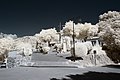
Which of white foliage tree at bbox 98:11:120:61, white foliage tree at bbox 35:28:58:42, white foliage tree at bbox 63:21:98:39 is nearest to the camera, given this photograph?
white foliage tree at bbox 98:11:120:61

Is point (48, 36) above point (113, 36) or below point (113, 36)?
above

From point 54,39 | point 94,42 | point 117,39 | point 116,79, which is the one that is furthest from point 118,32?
point 54,39

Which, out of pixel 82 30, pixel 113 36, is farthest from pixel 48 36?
pixel 113 36

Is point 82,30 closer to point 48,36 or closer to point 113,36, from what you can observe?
point 48,36

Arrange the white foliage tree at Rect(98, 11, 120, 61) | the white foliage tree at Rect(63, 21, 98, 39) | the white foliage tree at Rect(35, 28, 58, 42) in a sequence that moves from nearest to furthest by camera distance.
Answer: the white foliage tree at Rect(98, 11, 120, 61) → the white foliage tree at Rect(63, 21, 98, 39) → the white foliage tree at Rect(35, 28, 58, 42)

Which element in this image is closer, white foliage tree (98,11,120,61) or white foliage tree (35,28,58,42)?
white foliage tree (98,11,120,61)

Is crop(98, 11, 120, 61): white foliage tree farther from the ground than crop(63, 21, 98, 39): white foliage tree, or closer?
closer

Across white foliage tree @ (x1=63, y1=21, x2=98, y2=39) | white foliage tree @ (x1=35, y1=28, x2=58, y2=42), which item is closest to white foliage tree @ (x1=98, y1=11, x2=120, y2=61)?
white foliage tree @ (x1=63, y1=21, x2=98, y2=39)

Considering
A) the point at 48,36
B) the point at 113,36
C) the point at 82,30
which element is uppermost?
the point at 48,36

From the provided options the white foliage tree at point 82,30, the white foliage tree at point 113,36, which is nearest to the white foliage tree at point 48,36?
the white foliage tree at point 82,30

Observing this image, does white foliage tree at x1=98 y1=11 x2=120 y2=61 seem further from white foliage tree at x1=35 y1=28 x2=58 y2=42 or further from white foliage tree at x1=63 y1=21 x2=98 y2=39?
white foliage tree at x1=35 y1=28 x2=58 y2=42

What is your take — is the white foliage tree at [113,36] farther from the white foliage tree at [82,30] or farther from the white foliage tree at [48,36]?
the white foliage tree at [48,36]

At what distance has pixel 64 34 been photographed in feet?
231

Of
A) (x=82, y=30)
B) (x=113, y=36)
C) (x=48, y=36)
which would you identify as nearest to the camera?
(x=113, y=36)
